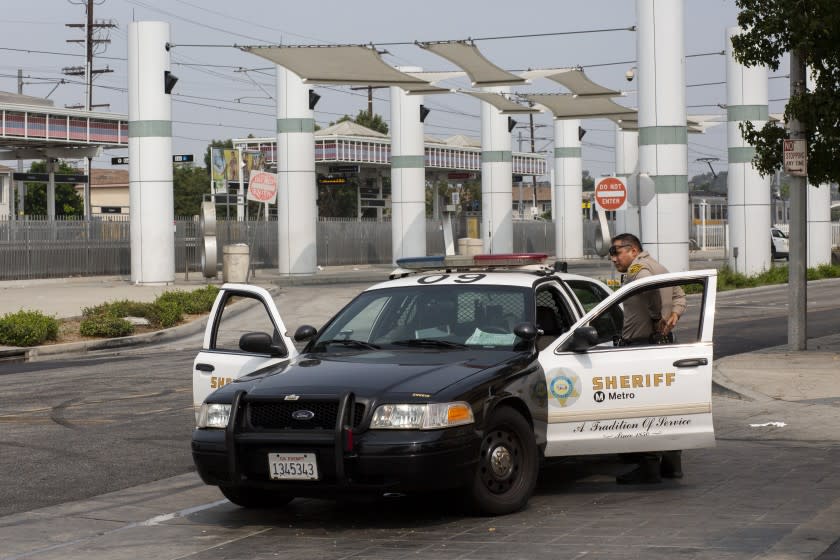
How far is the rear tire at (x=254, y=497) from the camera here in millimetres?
8669

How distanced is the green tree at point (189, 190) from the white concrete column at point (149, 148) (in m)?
78.6

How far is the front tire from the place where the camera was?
816 centimetres

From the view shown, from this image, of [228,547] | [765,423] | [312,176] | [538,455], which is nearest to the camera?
[228,547]

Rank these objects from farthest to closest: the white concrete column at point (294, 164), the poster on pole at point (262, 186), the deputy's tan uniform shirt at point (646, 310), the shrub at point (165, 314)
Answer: the white concrete column at point (294, 164) < the poster on pole at point (262, 186) < the shrub at point (165, 314) < the deputy's tan uniform shirt at point (646, 310)

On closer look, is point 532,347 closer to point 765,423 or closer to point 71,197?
point 765,423

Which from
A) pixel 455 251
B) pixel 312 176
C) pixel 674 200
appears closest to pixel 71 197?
pixel 455 251

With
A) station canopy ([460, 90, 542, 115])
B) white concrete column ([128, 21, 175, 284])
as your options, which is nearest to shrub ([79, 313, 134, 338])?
white concrete column ([128, 21, 175, 284])

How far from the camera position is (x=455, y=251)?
64625mm

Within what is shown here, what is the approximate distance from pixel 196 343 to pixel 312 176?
19.7 meters

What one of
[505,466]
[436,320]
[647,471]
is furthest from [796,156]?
[505,466]

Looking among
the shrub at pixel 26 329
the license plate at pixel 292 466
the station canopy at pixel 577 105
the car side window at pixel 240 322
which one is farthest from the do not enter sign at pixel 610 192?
the license plate at pixel 292 466

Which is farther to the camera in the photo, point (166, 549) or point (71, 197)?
point (71, 197)

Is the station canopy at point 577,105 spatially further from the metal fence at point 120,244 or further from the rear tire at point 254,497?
the rear tire at point 254,497

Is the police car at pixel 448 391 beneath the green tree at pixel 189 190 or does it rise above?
beneath
